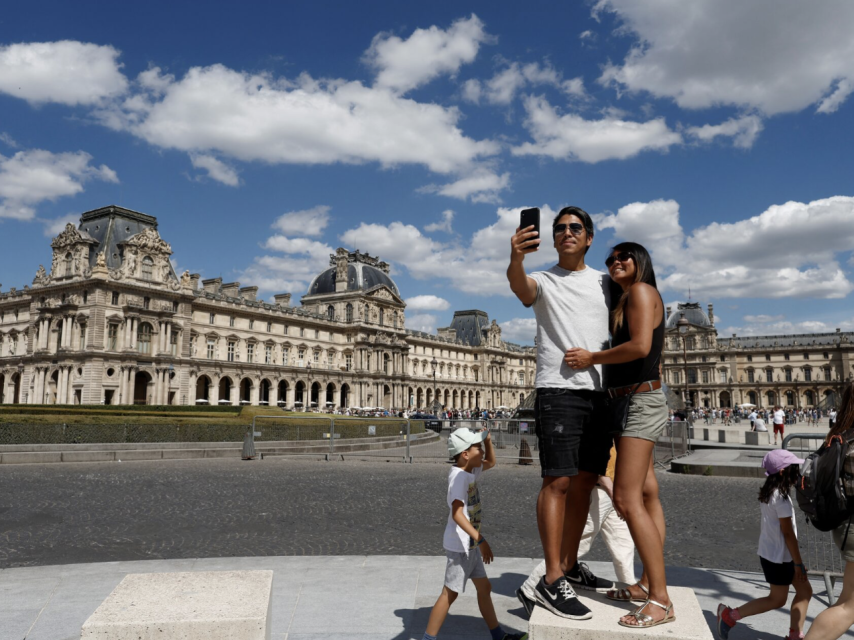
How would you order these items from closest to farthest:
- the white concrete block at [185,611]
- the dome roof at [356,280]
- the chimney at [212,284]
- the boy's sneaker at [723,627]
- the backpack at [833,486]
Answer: the white concrete block at [185,611], the backpack at [833,486], the boy's sneaker at [723,627], the chimney at [212,284], the dome roof at [356,280]

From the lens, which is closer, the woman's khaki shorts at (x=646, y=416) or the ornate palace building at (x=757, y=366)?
the woman's khaki shorts at (x=646, y=416)

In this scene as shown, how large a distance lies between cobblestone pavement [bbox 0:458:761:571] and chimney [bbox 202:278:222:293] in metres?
50.7

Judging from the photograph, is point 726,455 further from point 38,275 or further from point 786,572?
point 38,275

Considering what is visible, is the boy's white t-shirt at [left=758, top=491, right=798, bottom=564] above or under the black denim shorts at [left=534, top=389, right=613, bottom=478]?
under

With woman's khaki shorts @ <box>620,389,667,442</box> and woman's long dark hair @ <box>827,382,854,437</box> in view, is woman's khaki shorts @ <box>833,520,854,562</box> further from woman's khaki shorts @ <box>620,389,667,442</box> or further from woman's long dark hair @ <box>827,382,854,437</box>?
woman's khaki shorts @ <box>620,389,667,442</box>

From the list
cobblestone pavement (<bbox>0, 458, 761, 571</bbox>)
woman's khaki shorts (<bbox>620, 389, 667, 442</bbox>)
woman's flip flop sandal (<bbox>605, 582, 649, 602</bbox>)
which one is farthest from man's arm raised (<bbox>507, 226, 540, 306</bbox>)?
cobblestone pavement (<bbox>0, 458, 761, 571</bbox>)

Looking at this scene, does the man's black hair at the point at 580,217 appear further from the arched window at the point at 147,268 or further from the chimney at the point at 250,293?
the chimney at the point at 250,293

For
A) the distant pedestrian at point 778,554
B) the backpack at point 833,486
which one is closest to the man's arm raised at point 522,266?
the backpack at point 833,486

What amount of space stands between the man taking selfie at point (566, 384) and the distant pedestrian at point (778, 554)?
55.8 inches

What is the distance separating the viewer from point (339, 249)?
83.3 m

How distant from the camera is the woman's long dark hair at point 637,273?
3.76 meters

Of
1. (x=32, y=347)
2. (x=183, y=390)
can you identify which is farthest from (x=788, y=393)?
(x=32, y=347)

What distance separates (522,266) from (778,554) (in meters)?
2.82

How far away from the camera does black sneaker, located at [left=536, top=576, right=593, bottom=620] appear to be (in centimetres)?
314
